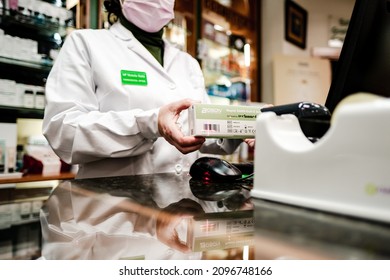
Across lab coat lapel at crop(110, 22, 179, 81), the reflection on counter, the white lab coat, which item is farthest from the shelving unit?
the reflection on counter

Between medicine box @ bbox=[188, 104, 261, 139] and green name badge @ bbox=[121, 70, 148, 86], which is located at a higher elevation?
green name badge @ bbox=[121, 70, 148, 86]

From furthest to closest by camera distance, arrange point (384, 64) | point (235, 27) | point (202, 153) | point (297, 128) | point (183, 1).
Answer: point (235, 27) < point (183, 1) < point (202, 153) < point (384, 64) < point (297, 128)

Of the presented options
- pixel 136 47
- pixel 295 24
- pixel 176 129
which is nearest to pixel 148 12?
pixel 136 47

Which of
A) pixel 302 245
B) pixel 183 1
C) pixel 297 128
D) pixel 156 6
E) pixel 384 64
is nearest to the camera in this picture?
pixel 302 245

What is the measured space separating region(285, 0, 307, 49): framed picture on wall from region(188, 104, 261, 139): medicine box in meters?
2.76

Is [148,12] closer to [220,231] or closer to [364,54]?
[364,54]

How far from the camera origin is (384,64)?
57 centimetres

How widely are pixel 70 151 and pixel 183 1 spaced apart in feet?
6.37

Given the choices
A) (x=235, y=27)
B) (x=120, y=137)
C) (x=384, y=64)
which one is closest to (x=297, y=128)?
(x=384, y=64)

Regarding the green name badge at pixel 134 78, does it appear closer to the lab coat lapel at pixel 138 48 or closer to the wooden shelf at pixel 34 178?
the lab coat lapel at pixel 138 48

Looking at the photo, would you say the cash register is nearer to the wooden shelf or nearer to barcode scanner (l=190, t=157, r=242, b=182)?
barcode scanner (l=190, t=157, r=242, b=182)

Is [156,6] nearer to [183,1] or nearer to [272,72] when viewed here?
[183,1]

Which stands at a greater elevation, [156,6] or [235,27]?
[235,27]

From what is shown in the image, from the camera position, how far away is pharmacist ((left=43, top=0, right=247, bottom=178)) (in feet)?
2.74
